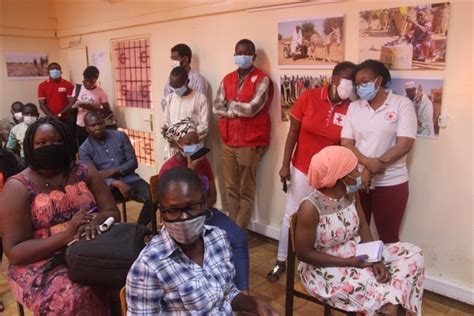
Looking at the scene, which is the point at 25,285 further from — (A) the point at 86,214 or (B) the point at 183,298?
(B) the point at 183,298

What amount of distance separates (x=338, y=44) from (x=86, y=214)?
204cm

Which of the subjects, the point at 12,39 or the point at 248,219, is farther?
the point at 12,39

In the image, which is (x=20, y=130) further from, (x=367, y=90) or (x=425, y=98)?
(x=425, y=98)

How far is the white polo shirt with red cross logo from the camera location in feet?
7.64

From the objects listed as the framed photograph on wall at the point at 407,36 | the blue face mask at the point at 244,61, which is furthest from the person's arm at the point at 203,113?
the framed photograph on wall at the point at 407,36

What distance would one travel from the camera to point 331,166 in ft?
5.89

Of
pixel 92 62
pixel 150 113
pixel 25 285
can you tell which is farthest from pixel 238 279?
pixel 92 62

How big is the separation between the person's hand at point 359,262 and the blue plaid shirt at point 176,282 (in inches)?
25.1

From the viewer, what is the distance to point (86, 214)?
1.73m

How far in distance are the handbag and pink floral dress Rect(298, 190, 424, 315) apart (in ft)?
2.70

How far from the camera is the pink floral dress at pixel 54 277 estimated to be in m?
1.57

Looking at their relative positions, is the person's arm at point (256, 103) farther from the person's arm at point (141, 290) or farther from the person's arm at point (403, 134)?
the person's arm at point (141, 290)

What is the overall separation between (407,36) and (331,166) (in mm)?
1212

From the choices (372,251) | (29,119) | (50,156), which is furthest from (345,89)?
(29,119)
